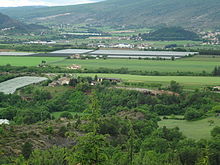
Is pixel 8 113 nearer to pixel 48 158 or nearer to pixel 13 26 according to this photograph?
pixel 48 158

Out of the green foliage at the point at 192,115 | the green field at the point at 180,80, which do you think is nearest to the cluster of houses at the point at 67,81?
the green field at the point at 180,80

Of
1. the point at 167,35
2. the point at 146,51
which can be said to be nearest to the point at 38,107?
the point at 146,51

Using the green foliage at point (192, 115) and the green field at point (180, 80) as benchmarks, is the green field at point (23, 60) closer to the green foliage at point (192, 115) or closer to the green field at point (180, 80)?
the green field at point (180, 80)

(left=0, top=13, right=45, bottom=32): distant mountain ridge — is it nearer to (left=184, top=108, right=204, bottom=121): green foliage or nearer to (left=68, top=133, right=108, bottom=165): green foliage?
(left=184, top=108, right=204, bottom=121): green foliage

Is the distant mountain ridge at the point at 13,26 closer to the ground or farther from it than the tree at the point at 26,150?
farther from it

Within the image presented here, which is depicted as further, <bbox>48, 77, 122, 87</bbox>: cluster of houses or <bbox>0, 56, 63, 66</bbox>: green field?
<bbox>0, 56, 63, 66</bbox>: green field

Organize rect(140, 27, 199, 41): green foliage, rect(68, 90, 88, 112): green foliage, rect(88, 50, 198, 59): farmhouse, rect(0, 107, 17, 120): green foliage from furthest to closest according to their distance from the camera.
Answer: rect(140, 27, 199, 41): green foliage, rect(88, 50, 198, 59): farmhouse, rect(68, 90, 88, 112): green foliage, rect(0, 107, 17, 120): green foliage

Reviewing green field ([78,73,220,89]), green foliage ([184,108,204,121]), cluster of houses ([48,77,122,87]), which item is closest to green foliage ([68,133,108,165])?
green foliage ([184,108,204,121])
